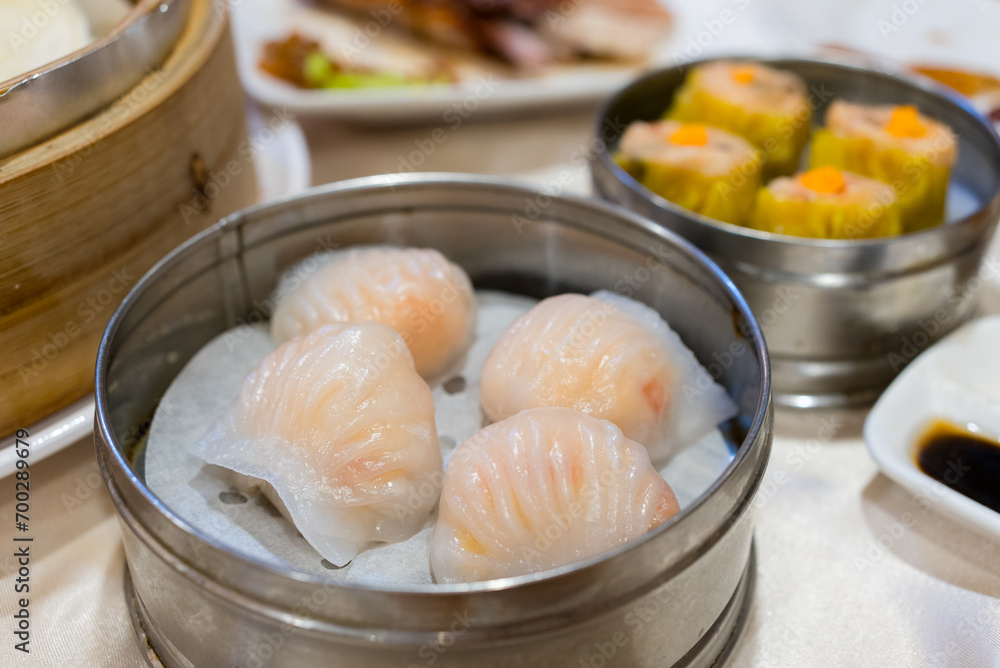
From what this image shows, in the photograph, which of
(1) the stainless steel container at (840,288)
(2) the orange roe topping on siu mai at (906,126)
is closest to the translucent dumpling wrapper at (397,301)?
(1) the stainless steel container at (840,288)

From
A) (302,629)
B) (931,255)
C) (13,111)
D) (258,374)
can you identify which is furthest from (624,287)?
(13,111)

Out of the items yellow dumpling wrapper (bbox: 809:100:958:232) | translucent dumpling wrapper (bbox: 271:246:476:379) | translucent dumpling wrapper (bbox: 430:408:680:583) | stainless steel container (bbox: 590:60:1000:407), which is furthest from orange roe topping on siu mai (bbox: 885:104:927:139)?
translucent dumpling wrapper (bbox: 430:408:680:583)

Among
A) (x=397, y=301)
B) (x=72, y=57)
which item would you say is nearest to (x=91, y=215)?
(x=72, y=57)

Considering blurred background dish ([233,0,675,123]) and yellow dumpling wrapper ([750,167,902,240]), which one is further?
blurred background dish ([233,0,675,123])

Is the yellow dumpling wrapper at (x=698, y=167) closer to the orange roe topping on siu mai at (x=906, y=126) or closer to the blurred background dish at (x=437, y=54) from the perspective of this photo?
the orange roe topping on siu mai at (x=906, y=126)

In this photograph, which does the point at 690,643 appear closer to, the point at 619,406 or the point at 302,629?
the point at 619,406

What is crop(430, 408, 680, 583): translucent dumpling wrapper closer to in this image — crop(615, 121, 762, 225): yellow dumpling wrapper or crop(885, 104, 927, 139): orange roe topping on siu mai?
crop(615, 121, 762, 225): yellow dumpling wrapper
